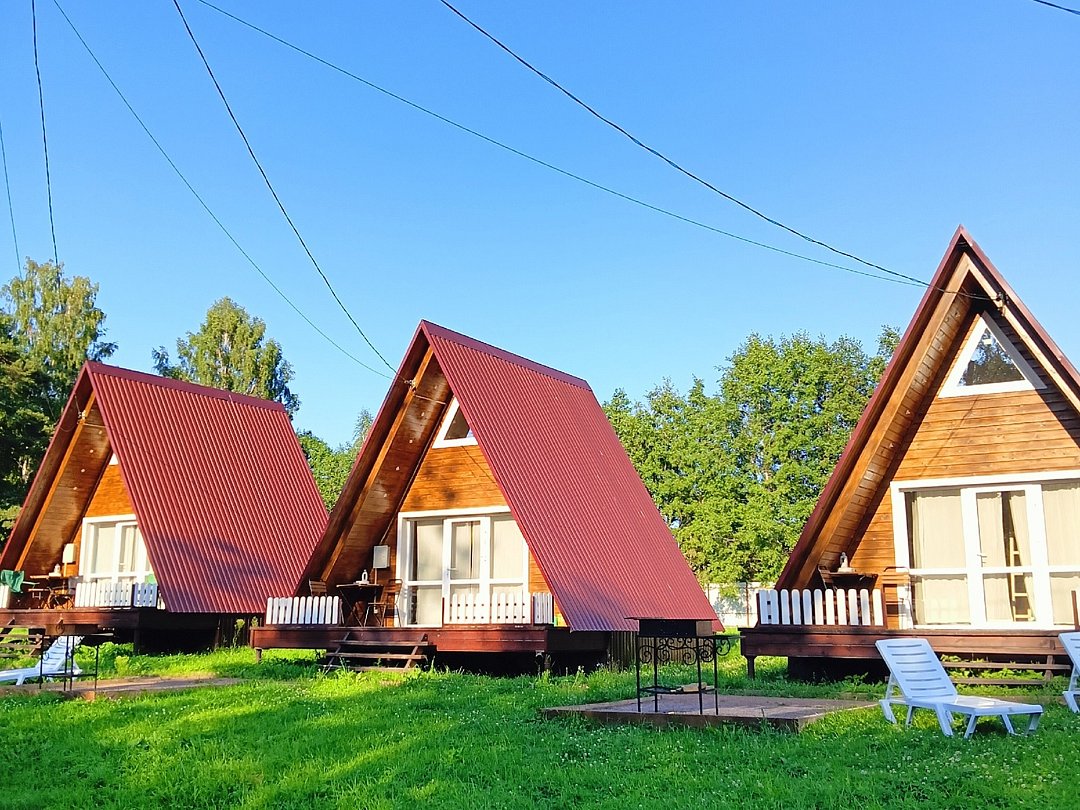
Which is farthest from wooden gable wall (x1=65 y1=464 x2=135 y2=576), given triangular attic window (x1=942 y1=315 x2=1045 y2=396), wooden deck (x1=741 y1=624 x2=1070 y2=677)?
triangular attic window (x1=942 y1=315 x2=1045 y2=396)

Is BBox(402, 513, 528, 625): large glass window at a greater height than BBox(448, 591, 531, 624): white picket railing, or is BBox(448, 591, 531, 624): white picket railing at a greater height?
BBox(402, 513, 528, 625): large glass window

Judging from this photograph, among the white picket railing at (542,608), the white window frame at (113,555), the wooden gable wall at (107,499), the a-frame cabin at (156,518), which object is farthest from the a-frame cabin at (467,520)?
the wooden gable wall at (107,499)

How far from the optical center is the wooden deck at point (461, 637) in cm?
1358

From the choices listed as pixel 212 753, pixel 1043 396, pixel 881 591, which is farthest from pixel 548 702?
pixel 1043 396

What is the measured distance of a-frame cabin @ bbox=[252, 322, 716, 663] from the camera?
14.8m

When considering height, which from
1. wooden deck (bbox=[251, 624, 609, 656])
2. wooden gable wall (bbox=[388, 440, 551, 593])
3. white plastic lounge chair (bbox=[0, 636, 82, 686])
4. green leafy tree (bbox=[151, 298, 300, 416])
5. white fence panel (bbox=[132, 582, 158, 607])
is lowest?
white plastic lounge chair (bbox=[0, 636, 82, 686])

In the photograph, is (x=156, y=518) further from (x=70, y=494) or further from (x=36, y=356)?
(x=36, y=356)

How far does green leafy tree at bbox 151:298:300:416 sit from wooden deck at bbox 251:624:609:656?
25.3m

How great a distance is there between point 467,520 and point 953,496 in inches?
282

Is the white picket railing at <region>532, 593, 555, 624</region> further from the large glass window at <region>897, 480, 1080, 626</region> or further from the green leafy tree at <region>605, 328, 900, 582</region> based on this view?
the green leafy tree at <region>605, 328, 900, 582</region>

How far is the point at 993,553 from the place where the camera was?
12.8m

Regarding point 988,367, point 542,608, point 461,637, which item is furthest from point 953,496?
point 461,637

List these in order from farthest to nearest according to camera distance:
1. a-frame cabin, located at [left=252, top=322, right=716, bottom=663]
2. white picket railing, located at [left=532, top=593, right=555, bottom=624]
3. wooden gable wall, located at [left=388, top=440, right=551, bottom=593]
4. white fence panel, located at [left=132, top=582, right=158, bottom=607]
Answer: white fence panel, located at [left=132, top=582, right=158, bottom=607] → wooden gable wall, located at [left=388, top=440, right=551, bottom=593] → a-frame cabin, located at [left=252, top=322, right=716, bottom=663] → white picket railing, located at [left=532, top=593, right=555, bottom=624]

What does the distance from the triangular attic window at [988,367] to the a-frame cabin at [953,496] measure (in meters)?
0.01
